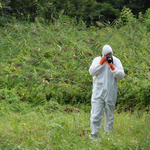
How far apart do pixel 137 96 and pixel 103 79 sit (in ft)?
8.17

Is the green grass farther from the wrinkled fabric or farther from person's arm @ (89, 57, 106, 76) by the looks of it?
person's arm @ (89, 57, 106, 76)

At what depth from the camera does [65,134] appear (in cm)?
430

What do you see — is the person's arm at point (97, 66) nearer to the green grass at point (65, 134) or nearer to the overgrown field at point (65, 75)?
the green grass at point (65, 134)

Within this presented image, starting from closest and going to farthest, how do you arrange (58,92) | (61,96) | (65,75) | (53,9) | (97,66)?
(97,66) → (61,96) → (58,92) → (65,75) → (53,9)

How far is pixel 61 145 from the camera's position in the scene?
13.1ft

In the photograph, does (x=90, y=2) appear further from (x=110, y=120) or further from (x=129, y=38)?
(x=110, y=120)

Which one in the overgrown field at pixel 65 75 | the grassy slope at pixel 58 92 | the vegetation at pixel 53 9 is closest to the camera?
the grassy slope at pixel 58 92

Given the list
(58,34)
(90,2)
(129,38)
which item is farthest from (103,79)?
(90,2)

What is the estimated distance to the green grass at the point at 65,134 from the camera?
392cm

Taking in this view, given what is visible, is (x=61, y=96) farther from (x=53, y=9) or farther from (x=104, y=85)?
(x=53, y=9)

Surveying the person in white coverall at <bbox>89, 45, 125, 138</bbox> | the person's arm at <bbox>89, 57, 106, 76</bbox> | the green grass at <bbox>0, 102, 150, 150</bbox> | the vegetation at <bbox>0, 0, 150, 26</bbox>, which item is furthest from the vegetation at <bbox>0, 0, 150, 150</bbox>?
the vegetation at <bbox>0, 0, 150, 26</bbox>

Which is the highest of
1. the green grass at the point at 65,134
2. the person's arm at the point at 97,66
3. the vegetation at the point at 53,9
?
the vegetation at the point at 53,9

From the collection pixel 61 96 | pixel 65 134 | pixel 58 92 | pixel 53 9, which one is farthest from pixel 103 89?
pixel 53 9

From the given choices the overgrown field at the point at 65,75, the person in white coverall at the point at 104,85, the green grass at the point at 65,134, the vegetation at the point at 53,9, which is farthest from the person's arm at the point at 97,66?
the vegetation at the point at 53,9
